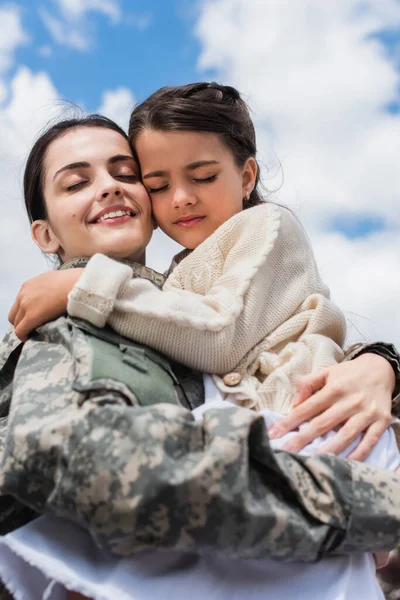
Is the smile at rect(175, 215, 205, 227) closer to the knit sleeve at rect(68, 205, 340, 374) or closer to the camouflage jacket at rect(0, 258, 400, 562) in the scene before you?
the knit sleeve at rect(68, 205, 340, 374)

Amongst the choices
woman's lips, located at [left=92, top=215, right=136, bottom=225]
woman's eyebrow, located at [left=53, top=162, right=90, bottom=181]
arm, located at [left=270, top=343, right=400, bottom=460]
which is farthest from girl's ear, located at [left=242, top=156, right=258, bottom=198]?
arm, located at [left=270, top=343, right=400, bottom=460]

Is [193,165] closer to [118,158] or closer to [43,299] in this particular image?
[118,158]

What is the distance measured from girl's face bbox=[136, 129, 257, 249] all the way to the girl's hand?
0.79m

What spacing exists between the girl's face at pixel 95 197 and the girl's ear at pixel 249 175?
0.53m

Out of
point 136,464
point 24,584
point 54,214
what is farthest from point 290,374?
point 54,214

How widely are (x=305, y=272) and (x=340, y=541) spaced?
4.14 ft

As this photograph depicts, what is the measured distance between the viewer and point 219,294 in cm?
244

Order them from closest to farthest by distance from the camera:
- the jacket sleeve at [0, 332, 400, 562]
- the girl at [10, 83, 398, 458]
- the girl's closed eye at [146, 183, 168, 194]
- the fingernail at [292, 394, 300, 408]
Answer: the jacket sleeve at [0, 332, 400, 562], the girl at [10, 83, 398, 458], the fingernail at [292, 394, 300, 408], the girl's closed eye at [146, 183, 168, 194]

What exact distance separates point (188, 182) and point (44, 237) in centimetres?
81

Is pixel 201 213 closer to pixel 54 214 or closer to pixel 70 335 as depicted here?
pixel 54 214

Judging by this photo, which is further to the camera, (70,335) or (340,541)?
(70,335)

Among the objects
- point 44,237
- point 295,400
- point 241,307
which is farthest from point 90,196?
point 295,400

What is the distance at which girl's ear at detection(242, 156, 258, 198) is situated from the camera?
3373 mm

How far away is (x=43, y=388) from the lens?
2037mm
